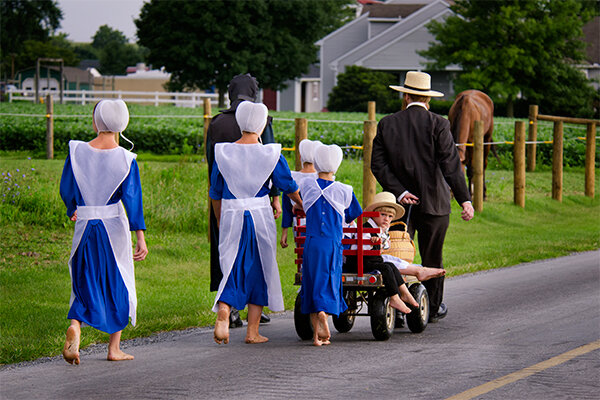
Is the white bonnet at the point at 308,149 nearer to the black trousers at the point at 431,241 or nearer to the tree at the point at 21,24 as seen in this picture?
the black trousers at the point at 431,241

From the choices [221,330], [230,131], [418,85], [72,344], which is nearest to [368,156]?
[418,85]

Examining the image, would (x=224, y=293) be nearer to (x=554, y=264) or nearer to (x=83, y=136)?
(x=554, y=264)

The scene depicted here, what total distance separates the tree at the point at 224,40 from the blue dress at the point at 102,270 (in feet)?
189

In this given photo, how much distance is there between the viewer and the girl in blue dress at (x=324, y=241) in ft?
27.0

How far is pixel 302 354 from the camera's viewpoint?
8.10 metres

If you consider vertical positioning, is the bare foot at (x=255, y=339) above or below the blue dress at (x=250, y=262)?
below

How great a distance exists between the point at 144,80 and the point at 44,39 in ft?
40.7

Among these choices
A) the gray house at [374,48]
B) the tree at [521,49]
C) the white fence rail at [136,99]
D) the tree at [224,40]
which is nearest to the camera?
the tree at [521,49]

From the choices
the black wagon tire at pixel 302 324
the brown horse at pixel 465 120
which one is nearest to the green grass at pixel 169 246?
the brown horse at pixel 465 120

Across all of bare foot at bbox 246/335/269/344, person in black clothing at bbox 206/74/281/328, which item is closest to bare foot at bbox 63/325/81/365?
bare foot at bbox 246/335/269/344

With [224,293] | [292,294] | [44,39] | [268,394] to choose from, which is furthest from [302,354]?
[44,39]

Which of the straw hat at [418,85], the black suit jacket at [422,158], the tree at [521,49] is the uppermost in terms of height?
the tree at [521,49]

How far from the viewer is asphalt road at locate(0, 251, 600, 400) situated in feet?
22.5

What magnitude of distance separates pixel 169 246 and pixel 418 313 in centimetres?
574
